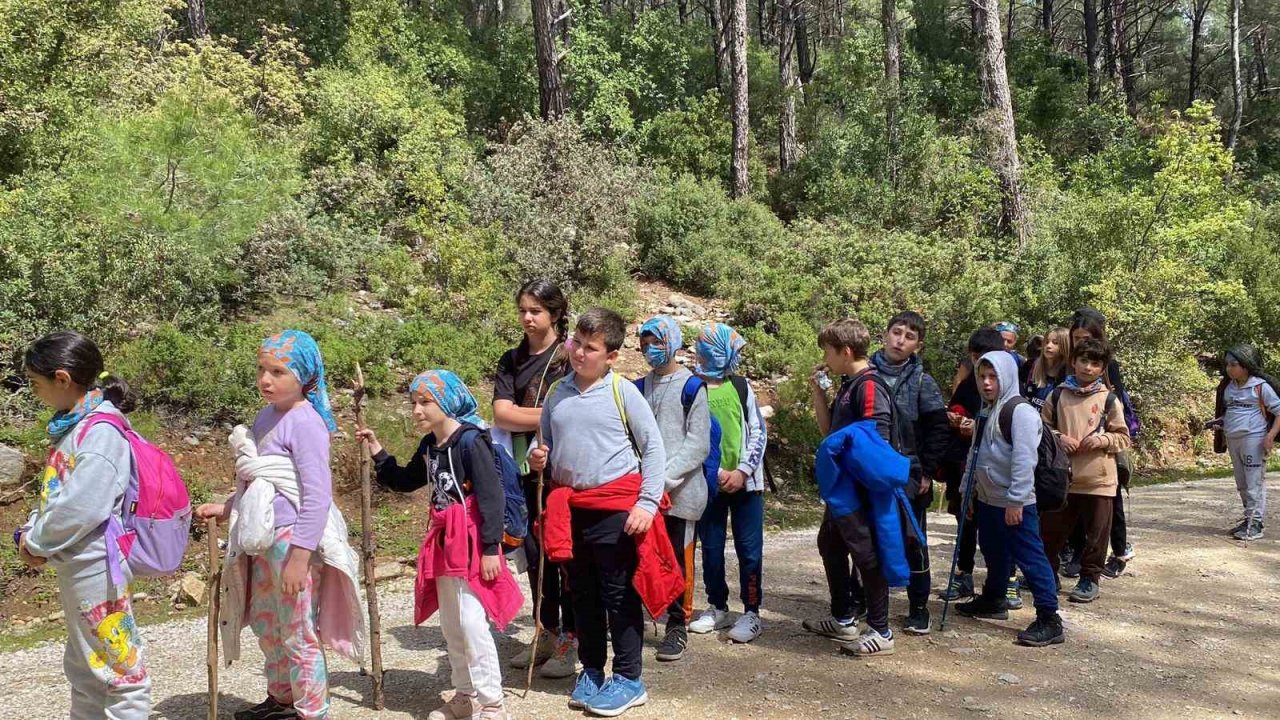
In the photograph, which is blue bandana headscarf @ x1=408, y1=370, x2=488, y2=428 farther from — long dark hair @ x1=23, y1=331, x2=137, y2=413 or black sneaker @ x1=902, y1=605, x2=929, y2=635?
black sneaker @ x1=902, y1=605, x2=929, y2=635

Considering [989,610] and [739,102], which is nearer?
[989,610]

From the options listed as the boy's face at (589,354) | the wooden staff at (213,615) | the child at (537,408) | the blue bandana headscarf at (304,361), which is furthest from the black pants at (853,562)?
the wooden staff at (213,615)

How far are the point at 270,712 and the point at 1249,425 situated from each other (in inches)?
336

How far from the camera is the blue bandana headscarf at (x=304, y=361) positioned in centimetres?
400

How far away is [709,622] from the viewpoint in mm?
5840

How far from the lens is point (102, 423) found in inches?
151

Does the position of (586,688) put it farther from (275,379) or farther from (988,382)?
(988,382)

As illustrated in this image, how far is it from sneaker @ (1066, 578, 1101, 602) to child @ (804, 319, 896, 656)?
1883 millimetres

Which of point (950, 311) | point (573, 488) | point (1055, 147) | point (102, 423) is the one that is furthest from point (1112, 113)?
point (102, 423)

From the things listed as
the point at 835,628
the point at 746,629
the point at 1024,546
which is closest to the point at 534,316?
the point at 746,629

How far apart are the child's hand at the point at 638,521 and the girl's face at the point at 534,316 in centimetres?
113

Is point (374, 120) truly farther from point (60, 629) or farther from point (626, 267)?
point (60, 629)

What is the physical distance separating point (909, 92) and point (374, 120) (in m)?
11.8

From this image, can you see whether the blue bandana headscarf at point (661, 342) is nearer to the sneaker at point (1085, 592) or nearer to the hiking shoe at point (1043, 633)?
the hiking shoe at point (1043, 633)
